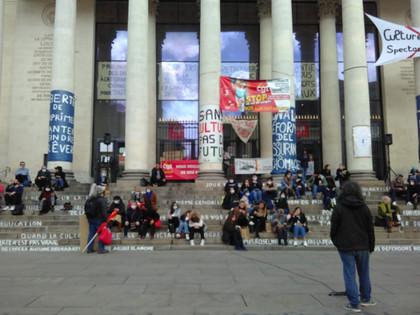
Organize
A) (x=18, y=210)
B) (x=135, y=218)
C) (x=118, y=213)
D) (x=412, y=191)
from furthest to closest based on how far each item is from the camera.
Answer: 1. (x=412, y=191)
2. (x=18, y=210)
3. (x=118, y=213)
4. (x=135, y=218)

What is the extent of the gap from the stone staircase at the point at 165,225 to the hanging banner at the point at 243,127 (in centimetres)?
695

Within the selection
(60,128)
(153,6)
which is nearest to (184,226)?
(60,128)

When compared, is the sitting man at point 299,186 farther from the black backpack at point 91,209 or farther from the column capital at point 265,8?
the column capital at point 265,8

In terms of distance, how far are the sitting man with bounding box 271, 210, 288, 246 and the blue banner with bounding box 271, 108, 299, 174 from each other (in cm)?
484

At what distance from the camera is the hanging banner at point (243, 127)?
2364 cm

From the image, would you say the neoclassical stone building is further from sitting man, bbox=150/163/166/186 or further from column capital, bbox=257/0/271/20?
sitting man, bbox=150/163/166/186

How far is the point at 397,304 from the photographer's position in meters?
5.53

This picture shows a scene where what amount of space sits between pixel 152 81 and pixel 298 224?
14209 mm

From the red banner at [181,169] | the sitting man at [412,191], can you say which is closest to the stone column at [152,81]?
the red banner at [181,169]

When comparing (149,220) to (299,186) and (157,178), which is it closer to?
(157,178)

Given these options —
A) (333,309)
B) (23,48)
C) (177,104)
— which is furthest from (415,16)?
(23,48)

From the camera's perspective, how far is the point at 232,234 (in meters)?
12.2

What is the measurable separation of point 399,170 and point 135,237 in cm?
1723

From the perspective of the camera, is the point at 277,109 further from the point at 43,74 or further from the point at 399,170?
the point at 43,74
